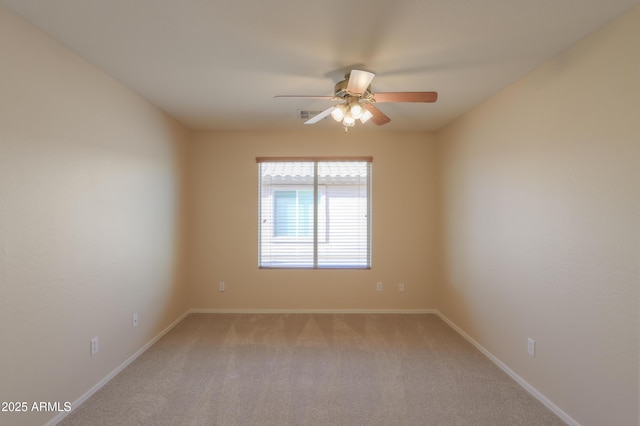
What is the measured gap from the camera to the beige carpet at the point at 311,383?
1.92 m

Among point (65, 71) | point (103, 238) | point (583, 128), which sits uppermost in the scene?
point (65, 71)

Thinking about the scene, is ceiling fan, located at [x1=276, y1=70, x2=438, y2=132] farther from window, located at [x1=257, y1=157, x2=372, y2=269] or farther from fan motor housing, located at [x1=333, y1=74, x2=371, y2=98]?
window, located at [x1=257, y1=157, x2=372, y2=269]

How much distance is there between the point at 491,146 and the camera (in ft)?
8.86

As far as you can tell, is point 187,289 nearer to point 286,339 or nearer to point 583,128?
point 286,339

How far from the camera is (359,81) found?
1883mm

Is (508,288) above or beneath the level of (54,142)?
beneath

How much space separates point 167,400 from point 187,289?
1886 millimetres

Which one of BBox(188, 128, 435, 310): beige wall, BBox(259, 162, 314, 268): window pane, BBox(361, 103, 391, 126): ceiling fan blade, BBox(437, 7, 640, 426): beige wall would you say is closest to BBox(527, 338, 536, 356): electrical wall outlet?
BBox(437, 7, 640, 426): beige wall

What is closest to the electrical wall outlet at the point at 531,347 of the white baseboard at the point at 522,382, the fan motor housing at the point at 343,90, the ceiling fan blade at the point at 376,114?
the white baseboard at the point at 522,382

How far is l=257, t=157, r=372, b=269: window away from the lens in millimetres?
3902

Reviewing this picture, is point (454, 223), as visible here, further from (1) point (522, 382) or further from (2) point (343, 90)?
(2) point (343, 90)

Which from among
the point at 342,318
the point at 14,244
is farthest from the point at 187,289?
the point at 14,244

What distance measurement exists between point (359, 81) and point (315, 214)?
7.39ft

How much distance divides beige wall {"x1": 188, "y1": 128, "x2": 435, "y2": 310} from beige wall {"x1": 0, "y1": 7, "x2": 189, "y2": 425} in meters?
0.93
